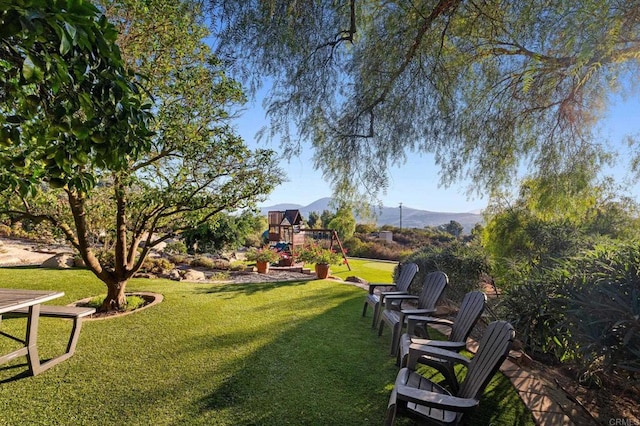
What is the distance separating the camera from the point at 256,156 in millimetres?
4957

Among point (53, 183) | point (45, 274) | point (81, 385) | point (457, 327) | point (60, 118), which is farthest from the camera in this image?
point (45, 274)

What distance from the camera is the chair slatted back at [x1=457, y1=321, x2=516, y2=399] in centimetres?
199

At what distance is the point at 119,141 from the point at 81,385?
8.62ft

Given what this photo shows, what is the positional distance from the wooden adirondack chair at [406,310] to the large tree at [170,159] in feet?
8.38

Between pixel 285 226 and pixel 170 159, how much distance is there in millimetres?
10085

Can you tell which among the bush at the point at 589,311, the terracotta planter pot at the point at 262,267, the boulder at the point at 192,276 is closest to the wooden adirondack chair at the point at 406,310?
the bush at the point at 589,311

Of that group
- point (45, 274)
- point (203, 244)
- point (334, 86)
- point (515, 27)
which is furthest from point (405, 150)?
point (203, 244)

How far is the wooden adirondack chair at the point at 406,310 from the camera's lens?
359 centimetres

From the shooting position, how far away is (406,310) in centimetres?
378

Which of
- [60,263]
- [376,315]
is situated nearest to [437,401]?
[376,315]

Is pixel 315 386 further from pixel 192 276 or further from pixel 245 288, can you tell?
pixel 192 276

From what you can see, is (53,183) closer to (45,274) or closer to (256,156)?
(256,156)

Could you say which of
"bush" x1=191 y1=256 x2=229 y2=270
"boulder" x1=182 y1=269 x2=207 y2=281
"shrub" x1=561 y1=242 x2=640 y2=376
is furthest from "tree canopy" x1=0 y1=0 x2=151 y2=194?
"bush" x1=191 y1=256 x2=229 y2=270

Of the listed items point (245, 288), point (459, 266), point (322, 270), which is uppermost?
point (459, 266)
